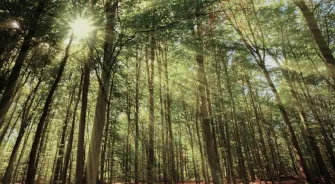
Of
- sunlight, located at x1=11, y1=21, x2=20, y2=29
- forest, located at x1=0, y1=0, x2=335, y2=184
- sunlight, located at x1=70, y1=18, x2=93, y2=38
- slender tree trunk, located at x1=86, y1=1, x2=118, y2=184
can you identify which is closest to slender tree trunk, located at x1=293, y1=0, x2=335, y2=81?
forest, located at x1=0, y1=0, x2=335, y2=184

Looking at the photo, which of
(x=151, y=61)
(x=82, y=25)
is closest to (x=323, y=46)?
(x=82, y=25)

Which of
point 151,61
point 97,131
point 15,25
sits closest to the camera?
point 97,131

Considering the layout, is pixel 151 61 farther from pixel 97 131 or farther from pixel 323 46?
pixel 323 46

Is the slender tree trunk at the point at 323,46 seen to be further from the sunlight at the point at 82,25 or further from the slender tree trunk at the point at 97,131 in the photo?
the sunlight at the point at 82,25

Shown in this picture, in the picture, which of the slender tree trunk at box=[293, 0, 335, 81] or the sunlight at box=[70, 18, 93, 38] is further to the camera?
the slender tree trunk at box=[293, 0, 335, 81]

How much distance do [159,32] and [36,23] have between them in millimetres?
3526

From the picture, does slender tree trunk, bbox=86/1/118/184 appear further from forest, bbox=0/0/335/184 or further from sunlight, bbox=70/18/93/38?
sunlight, bbox=70/18/93/38

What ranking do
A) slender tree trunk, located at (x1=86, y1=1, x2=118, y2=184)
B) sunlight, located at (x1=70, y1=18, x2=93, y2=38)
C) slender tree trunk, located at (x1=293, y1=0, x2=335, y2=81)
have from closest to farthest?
slender tree trunk, located at (x1=86, y1=1, x2=118, y2=184) < sunlight, located at (x1=70, y1=18, x2=93, y2=38) < slender tree trunk, located at (x1=293, y1=0, x2=335, y2=81)

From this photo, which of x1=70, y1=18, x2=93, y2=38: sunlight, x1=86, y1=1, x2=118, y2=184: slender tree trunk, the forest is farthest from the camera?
the forest

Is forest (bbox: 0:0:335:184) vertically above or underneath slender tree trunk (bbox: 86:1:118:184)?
above

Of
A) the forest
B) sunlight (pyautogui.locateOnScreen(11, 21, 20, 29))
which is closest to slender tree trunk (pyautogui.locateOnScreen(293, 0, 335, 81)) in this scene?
the forest

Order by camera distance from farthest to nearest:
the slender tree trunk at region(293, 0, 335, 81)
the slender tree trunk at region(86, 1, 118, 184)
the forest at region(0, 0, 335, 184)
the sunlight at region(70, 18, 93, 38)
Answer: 1. the slender tree trunk at region(293, 0, 335, 81)
2. the forest at region(0, 0, 335, 184)
3. the sunlight at region(70, 18, 93, 38)
4. the slender tree trunk at region(86, 1, 118, 184)

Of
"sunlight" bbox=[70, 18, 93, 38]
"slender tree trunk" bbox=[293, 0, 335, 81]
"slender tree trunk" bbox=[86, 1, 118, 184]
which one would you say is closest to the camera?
"slender tree trunk" bbox=[86, 1, 118, 184]

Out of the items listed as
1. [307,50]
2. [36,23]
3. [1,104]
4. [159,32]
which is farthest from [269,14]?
[1,104]
